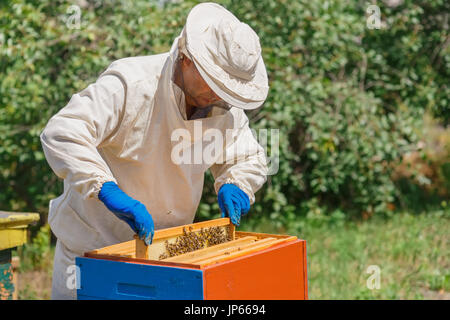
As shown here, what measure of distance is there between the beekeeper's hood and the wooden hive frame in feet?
1.60

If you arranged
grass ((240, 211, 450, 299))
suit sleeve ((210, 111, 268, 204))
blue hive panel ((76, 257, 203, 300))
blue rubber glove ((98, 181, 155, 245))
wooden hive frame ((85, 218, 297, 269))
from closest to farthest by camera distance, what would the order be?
blue hive panel ((76, 257, 203, 300)), wooden hive frame ((85, 218, 297, 269)), blue rubber glove ((98, 181, 155, 245)), suit sleeve ((210, 111, 268, 204)), grass ((240, 211, 450, 299))

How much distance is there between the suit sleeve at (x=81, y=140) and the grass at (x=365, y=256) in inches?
94.5

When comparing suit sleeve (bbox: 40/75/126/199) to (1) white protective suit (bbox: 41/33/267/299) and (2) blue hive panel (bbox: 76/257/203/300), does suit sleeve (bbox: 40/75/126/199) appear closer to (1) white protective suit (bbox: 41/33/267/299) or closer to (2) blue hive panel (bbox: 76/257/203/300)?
(1) white protective suit (bbox: 41/33/267/299)

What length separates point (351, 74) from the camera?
18.6ft

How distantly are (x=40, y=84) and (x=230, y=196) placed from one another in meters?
3.02

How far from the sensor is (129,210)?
1.71 meters

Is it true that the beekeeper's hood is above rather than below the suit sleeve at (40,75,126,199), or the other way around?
above

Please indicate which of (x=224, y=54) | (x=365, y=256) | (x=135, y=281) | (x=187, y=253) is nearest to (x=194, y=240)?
(x=187, y=253)

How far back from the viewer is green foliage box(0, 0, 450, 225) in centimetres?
454

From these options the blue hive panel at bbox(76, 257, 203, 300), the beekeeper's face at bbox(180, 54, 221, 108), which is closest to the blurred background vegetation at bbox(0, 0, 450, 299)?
the beekeeper's face at bbox(180, 54, 221, 108)

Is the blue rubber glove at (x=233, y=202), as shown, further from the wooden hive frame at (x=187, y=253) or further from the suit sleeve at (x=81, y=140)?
the suit sleeve at (x=81, y=140)
